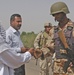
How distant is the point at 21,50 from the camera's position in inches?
272

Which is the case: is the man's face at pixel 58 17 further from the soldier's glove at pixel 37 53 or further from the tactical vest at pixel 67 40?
the soldier's glove at pixel 37 53

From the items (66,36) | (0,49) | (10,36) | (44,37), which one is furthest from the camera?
(44,37)

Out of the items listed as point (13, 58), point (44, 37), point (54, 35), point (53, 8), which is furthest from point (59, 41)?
point (44, 37)

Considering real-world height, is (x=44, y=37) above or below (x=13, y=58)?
below

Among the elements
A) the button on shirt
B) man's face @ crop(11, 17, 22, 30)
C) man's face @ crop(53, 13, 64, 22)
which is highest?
man's face @ crop(53, 13, 64, 22)

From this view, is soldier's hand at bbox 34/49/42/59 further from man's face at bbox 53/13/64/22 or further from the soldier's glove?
man's face at bbox 53/13/64/22

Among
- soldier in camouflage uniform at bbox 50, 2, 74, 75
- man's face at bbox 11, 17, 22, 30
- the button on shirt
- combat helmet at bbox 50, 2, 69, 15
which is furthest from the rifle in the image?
man's face at bbox 11, 17, 22, 30

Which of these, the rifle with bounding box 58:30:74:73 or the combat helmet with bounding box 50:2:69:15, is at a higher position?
the combat helmet with bounding box 50:2:69:15

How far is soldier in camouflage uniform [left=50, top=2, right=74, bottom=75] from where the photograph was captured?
6.64 meters

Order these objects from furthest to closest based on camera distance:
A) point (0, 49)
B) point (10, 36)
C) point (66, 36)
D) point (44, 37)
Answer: point (44, 37) < point (10, 36) < point (66, 36) < point (0, 49)

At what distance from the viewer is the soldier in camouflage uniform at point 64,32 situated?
6.64 m

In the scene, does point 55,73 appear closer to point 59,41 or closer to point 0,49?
point 59,41

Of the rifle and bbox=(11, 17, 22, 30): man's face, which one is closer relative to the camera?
the rifle

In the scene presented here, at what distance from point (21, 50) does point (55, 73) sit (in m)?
0.77
